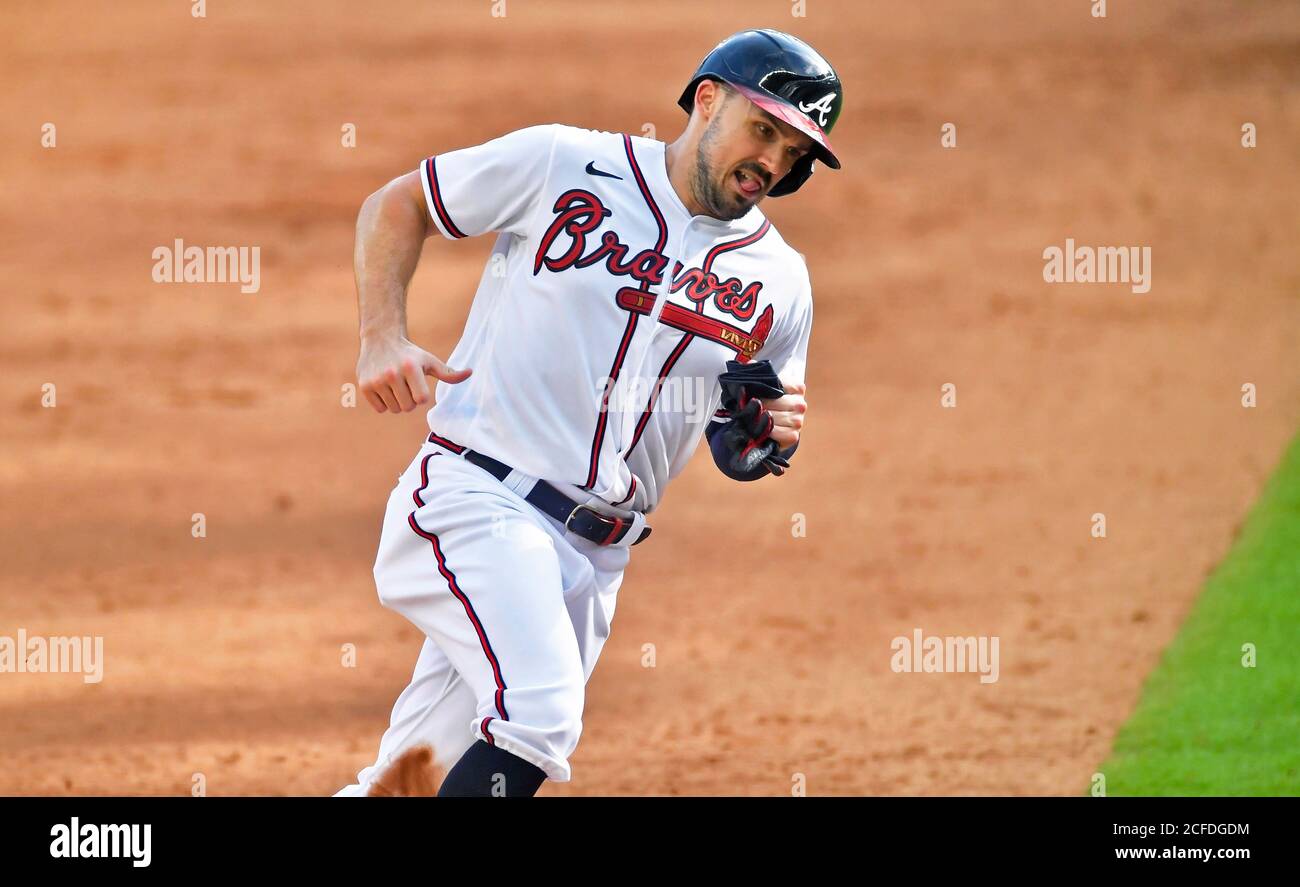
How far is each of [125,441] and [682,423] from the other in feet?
21.0

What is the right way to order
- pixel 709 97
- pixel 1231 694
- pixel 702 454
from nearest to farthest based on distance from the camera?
1. pixel 709 97
2. pixel 1231 694
3. pixel 702 454

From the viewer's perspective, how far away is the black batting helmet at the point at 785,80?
3.13m

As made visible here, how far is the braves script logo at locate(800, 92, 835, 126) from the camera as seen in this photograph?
10.4ft

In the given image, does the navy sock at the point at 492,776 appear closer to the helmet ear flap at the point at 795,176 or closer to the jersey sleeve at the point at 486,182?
the jersey sleeve at the point at 486,182

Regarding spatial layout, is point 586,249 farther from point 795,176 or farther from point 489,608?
point 489,608

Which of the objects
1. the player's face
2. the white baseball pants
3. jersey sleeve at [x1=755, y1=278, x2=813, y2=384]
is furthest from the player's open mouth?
the white baseball pants

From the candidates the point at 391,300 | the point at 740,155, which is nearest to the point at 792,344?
the point at 740,155

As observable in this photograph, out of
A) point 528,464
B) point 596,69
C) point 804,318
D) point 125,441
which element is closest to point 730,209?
point 804,318

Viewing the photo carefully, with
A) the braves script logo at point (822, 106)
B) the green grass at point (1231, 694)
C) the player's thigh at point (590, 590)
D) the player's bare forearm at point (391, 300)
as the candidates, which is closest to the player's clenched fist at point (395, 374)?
the player's bare forearm at point (391, 300)

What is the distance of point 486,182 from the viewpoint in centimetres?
318

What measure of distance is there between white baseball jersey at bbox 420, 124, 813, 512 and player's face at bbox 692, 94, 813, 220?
7 cm

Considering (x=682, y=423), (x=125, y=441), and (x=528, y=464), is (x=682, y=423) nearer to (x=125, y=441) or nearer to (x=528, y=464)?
(x=528, y=464)

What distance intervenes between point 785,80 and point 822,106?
0.11m

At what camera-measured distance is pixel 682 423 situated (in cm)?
336
